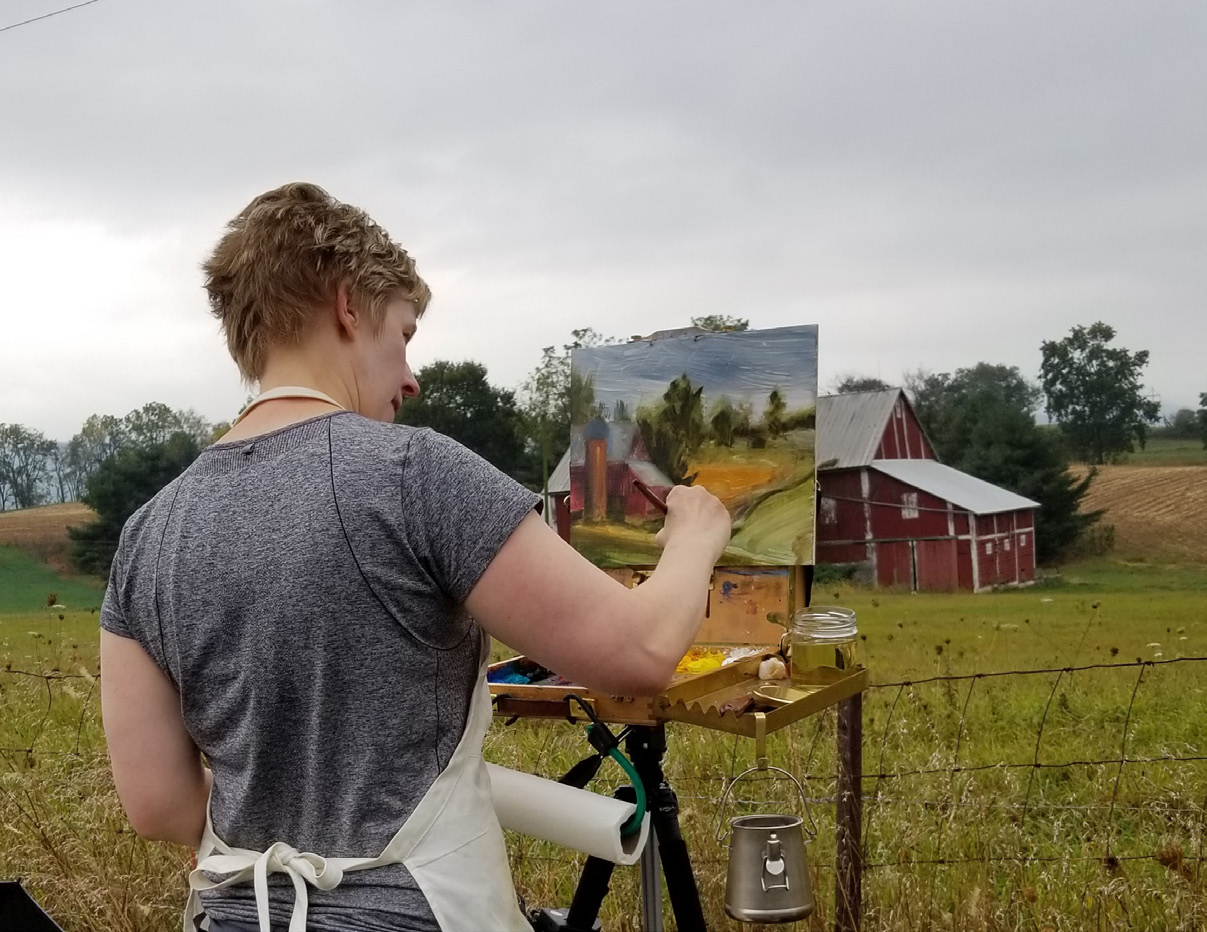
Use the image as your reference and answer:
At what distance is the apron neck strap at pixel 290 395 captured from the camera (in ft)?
3.88

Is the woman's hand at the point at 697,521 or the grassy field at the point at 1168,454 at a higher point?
the grassy field at the point at 1168,454

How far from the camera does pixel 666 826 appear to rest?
1738 mm

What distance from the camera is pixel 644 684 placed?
3.66 feet

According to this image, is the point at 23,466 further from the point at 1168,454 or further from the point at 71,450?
the point at 1168,454

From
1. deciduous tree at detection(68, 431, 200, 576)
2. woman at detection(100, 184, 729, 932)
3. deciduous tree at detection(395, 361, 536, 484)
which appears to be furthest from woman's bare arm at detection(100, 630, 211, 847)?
deciduous tree at detection(68, 431, 200, 576)

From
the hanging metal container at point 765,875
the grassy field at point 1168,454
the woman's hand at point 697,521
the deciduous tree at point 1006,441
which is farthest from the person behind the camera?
the deciduous tree at point 1006,441

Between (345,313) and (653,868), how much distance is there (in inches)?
40.8

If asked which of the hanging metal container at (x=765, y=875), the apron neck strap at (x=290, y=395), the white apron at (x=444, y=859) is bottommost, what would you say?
the hanging metal container at (x=765, y=875)

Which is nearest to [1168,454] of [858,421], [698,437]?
[858,421]

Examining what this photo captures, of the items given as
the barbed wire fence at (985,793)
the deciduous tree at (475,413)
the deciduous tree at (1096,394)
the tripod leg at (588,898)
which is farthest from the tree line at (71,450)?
the tripod leg at (588,898)

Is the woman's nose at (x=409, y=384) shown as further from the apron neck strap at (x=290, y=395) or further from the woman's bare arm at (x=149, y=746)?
the woman's bare arm at (x=149, y=746)

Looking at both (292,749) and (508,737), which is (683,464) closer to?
(292,749)

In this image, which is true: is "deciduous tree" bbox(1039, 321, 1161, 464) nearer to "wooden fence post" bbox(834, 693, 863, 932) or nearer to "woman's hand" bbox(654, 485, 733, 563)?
"wooden fence post" bbox(834, 693, 863, 932)

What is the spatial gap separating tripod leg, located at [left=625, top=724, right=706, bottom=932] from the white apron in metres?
0.51
